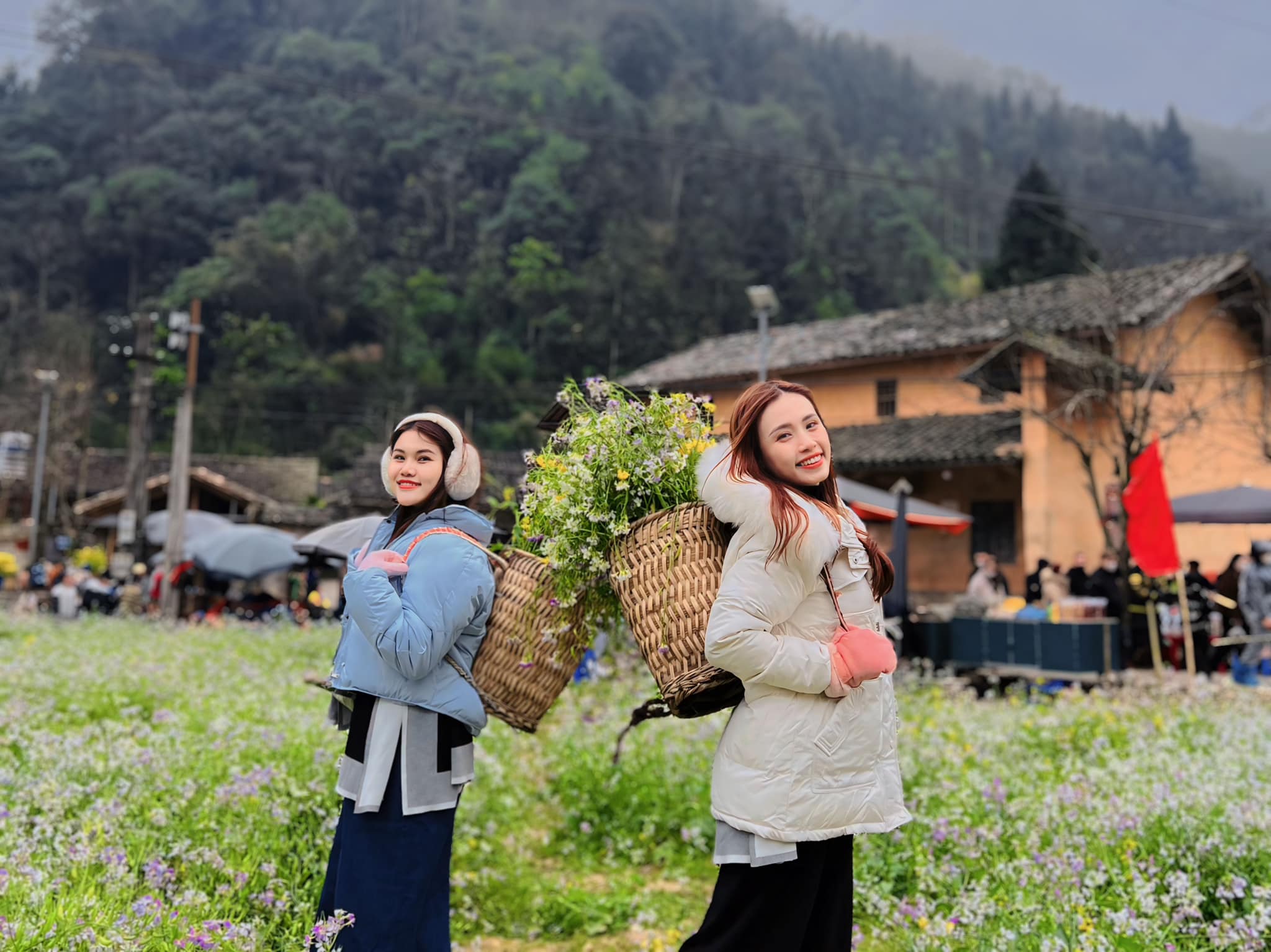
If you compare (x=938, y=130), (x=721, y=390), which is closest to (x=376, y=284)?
(x=721, y=390)

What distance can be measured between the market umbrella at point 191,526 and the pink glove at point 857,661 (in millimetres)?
19232

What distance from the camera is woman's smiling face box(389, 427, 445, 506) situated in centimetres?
298

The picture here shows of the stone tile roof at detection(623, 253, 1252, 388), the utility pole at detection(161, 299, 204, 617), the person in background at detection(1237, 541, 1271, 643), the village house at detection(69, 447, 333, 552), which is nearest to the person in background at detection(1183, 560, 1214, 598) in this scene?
the person in background at detection(1237, 541, 1271, 643)

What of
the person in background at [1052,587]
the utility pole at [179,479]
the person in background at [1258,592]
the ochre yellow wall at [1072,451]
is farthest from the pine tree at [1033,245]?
the utility pole at [179,479]

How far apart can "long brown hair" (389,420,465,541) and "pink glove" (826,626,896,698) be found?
1.30 meters

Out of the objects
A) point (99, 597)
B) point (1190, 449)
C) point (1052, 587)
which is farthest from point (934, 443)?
point (99, 597)

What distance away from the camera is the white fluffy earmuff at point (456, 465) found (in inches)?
119

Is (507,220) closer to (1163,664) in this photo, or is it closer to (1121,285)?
(1121,285)

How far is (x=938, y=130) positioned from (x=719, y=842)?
103568 millimetres

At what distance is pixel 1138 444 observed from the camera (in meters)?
12.8

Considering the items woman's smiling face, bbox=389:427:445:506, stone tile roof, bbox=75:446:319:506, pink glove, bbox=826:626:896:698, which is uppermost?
stone tile roof, bbox=75:446:319:506

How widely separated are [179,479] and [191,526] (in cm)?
537

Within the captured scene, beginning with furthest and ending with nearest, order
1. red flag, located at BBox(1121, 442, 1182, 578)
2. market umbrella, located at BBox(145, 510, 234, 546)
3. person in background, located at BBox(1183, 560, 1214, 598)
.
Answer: market umbrella, located at BBox(145, 510, 234, 546)
person in background, located at BBox(1183, 560, 1214, 598)
red flag, located at BBox(1121, 442, 1182, 578)

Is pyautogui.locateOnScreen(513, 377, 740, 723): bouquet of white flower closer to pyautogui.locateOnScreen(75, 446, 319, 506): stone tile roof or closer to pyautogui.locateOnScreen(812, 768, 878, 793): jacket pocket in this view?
pyautogui.locateOnScreen(812, 768, 878, 793): jacket pocket
